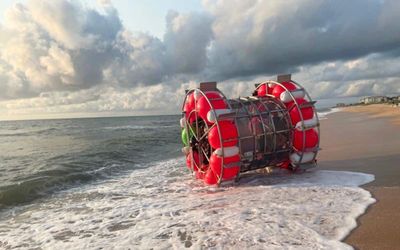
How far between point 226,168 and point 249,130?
1.21 metres

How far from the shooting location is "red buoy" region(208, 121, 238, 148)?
914cm

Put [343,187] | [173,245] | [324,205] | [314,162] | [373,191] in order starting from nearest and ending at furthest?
[173,245] → [324,205] → [373,191] → [343,187] → [314,162]

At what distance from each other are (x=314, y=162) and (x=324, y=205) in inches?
143

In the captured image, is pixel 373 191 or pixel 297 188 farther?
pixel 297 188

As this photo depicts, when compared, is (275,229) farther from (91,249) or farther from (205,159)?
(205,159)

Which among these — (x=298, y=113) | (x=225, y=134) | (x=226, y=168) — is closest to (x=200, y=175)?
(x=226, y=168)

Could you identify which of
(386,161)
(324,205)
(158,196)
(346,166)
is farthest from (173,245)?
(386,161)

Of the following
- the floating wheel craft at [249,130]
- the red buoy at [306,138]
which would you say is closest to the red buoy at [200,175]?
the floating wheel craft at [249,130]

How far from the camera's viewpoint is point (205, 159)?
10992 mm

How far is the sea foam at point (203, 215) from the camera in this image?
5.62m

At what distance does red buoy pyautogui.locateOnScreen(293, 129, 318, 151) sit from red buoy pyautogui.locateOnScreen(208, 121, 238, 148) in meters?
1.92

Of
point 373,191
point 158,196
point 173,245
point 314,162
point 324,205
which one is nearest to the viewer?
point 173,245

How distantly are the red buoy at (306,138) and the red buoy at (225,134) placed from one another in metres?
1.92

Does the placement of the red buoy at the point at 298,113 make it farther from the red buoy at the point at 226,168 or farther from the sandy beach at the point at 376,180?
the red buoy at the point at 226,168
